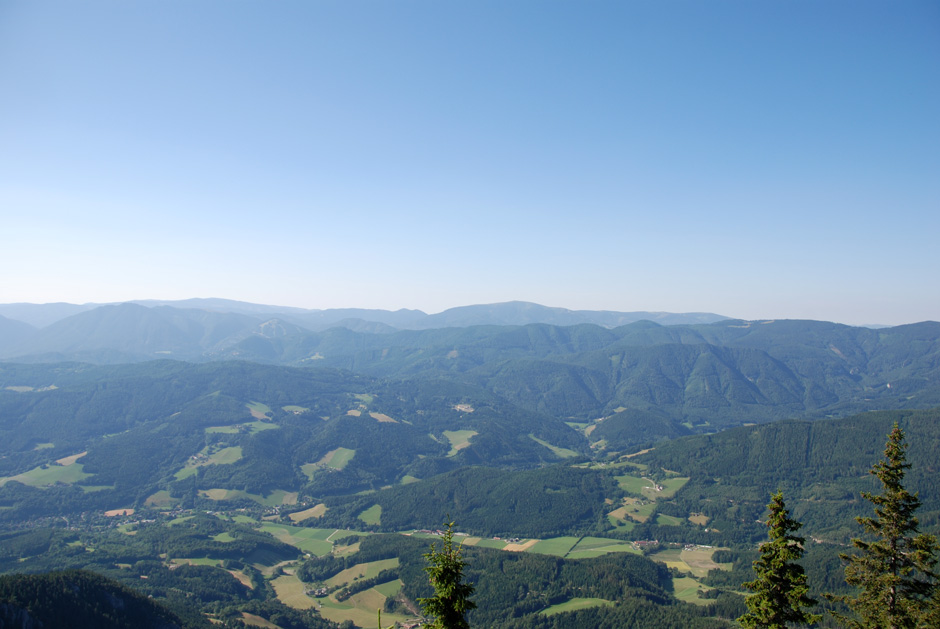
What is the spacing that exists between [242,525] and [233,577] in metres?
51.4

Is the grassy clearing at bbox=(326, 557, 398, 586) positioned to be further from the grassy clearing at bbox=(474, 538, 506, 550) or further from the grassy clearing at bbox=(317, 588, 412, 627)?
the grassy clearing at bbox=(474, 538, 506, 550)

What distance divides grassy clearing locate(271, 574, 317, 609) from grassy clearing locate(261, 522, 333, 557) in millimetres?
17872

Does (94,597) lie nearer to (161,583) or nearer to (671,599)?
(161,583)

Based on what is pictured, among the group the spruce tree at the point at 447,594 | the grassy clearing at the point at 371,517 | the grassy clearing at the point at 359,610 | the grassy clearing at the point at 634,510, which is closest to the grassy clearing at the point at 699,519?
the grassy clearing at the point at 634,510

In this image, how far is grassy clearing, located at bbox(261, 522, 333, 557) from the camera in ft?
530

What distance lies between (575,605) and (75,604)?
92.7 meters

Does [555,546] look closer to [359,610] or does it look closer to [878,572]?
[359,610]

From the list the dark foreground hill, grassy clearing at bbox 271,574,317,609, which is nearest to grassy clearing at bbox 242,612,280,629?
grassy clearing at bbox 271,574,317,609

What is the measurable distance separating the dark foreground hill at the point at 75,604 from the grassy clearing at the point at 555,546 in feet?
323

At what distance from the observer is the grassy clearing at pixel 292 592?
12084 cm

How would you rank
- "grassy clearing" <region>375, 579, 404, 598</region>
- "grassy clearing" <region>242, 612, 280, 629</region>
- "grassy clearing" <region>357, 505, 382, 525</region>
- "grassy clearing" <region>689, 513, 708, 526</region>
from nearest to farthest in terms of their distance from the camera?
"grassy clearing" <region>242, 612, 280, 629</region> < "grassy clearing" <region>375, 579, 404, 598</region> < "grassy clearing" <region>689, 513, 708, 526</region> < "grassy clearing" <region>357, 505, 382, 525</region>

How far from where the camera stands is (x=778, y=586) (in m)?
22.3

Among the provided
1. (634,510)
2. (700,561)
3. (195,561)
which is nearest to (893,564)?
(700,561)

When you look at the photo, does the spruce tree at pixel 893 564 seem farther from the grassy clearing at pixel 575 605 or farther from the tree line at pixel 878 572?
the grassy clearing at pixel 575 605
